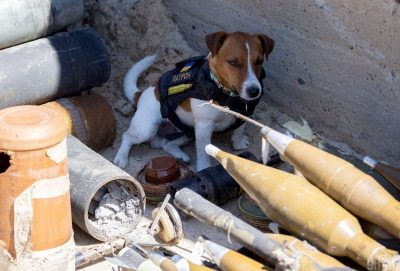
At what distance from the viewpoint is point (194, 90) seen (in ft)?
16.7

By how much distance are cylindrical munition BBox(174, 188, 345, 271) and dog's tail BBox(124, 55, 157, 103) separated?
2.14 meters

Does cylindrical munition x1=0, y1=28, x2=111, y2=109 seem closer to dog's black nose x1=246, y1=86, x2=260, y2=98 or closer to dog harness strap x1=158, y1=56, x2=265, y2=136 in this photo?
dog harness strap x1=158, y1=56, x2=265, y2=136

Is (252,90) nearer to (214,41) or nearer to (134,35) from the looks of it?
(214,41)

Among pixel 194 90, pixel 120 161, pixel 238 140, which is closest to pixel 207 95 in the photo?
pixel 194 90

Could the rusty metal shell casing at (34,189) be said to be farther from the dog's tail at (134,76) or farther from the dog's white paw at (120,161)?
the dog's tail at (134,76)

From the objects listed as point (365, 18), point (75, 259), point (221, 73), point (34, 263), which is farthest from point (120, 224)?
point (365, 18)

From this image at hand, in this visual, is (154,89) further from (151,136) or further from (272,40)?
(272,40)

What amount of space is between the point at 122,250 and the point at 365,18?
2092 mm

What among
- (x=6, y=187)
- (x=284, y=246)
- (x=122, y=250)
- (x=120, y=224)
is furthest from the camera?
(x=120, y=224)

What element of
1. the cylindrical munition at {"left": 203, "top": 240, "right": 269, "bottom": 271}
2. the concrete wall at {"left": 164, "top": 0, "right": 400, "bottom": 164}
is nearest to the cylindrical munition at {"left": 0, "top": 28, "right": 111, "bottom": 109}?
the concrete wall at {"left": 164, "top": 0, "right": 400, "bottom": 164}

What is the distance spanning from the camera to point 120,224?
14.5 feet

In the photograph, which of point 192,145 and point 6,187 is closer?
point 6,187

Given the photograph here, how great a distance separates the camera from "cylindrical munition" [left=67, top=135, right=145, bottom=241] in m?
4.21

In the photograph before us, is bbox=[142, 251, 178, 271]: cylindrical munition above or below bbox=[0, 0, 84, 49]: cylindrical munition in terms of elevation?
below
